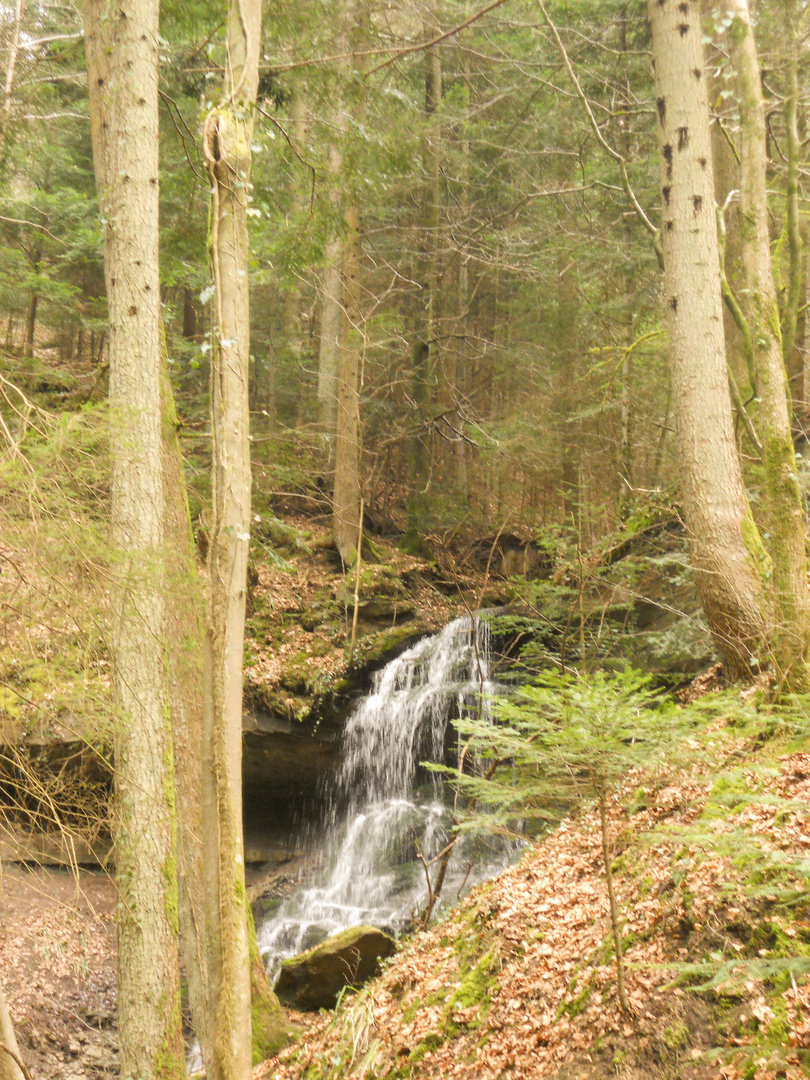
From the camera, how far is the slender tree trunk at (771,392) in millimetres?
4719

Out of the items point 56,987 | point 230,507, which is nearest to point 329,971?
point 56,987

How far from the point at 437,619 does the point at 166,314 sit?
24.5ft

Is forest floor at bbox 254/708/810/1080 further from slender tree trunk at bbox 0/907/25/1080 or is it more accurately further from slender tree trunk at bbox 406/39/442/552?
slender tree trunk at bbox 406/39/442/552

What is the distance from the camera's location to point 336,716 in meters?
10.8

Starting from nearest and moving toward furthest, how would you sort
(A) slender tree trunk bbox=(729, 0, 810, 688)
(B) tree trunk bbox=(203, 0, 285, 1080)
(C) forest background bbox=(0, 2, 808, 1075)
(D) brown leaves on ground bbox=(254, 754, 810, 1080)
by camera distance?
(D) brown leaves on ground bbox=(254, 754, 810, 1080) < (B) tree trunk bbox=(203, 0, 285, 1080) < (A) slender tree trunk bbox=(729, 0, 810, 688) < (C) forest background bbox=(0, 2, 808, 1075)

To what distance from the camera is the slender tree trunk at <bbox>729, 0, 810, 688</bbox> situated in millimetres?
4719

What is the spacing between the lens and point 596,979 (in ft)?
12.5

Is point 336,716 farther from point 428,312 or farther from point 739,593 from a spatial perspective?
point 428,312

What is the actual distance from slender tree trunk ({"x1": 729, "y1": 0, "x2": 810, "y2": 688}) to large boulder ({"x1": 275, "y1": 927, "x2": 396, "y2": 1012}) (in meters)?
4.94

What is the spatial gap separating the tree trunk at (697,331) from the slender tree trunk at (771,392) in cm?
53

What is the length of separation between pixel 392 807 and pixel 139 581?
6.98 meters

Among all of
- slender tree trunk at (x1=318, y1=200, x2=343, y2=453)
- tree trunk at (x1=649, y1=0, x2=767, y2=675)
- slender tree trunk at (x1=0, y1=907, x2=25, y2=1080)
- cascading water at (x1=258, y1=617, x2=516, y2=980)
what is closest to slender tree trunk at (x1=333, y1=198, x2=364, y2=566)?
slender tree trunk at (x1=318, y1=200, x2=343, y2=453)

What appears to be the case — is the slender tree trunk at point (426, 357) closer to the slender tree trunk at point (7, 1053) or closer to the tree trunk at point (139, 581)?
the tree trunk at point (139, 581)

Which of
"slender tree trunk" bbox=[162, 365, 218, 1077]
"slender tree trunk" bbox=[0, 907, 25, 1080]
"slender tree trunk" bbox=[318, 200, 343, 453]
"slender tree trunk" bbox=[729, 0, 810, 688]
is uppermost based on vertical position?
"slender tree trunk" bbox=[318, 200, 343, 453]
